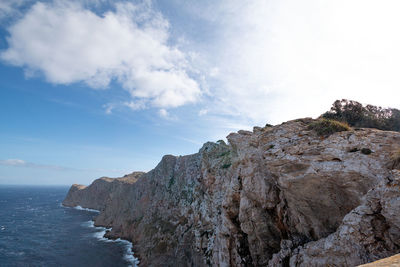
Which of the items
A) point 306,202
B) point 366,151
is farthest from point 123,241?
point 366,151

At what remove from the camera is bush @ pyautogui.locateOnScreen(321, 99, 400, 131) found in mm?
17094

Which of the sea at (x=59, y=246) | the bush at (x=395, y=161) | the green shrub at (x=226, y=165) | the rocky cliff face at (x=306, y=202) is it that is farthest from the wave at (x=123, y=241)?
the bush at (x=395, y=161)

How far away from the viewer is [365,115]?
17.6m

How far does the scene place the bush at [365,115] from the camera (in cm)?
1709

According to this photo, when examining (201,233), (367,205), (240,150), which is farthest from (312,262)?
(201,233)

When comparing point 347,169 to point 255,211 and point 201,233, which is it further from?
point 201,233

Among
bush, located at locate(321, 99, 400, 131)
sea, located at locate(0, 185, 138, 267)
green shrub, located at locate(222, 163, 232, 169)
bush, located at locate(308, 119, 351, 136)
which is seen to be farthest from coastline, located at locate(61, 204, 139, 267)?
bush, located at locate(321, 99, 400, 131)

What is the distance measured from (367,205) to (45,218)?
125 meters

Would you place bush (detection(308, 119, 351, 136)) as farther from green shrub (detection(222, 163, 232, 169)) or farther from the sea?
the sea

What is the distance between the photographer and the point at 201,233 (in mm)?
36656

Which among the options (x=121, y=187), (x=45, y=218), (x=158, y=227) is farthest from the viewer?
(x=45, y=218)

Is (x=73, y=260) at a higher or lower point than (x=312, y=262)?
lower

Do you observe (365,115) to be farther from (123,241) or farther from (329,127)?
Result: (123,241)

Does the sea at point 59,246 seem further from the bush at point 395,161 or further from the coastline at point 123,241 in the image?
the bush at point 395,161
